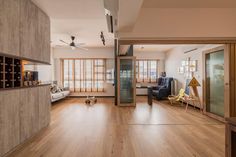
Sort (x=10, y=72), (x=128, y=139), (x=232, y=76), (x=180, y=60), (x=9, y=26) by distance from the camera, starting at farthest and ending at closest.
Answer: (x=180, y=60), (x=232, y=76), (x=128, y=139), (x=10, y=72), (x=9, y=26)

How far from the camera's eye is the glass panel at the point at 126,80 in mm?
7355

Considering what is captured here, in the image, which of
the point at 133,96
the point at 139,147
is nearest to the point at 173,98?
the point at 133,96

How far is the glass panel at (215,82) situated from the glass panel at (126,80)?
289 centimetres

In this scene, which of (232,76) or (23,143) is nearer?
(23,143)

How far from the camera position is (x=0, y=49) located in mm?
2459

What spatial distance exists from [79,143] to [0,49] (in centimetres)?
196

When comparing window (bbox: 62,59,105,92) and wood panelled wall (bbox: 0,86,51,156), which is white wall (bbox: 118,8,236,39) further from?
window (bbox: 62,59,105,92)

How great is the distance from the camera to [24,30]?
3.10 meters

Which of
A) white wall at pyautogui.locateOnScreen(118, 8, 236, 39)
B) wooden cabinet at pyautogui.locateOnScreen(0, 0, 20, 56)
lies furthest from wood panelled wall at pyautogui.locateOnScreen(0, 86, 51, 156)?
white wall at pyautogui.locateOnScreen(118, 8, 236, 39)

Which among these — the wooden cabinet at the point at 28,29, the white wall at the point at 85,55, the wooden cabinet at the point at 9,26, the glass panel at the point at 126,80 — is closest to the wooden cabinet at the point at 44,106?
the wooden cabinet at the point at 28,29

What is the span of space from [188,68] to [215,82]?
225cm

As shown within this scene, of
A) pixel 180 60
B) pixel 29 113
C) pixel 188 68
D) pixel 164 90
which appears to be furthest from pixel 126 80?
pixel 29 113

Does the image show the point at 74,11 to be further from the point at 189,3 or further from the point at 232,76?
the point at 232,76

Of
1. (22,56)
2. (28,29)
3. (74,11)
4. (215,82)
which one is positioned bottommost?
(215,82)
